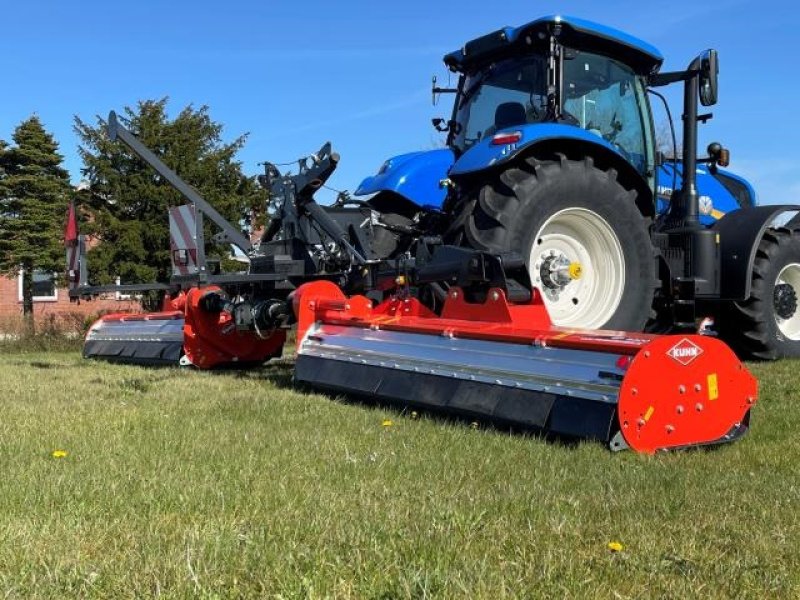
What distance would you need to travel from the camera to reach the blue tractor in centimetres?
545

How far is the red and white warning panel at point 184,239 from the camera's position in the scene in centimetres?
617

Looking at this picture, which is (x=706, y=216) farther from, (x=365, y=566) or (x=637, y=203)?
(x=365, y=566)

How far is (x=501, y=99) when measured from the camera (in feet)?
21.7

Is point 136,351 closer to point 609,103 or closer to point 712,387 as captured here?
point 609,103

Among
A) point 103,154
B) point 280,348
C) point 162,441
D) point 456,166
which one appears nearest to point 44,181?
point 103,154

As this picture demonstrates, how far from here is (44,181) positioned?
16.4m

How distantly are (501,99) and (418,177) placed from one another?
50.6 inches

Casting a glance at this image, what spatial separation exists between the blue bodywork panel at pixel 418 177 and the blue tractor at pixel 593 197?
1cm

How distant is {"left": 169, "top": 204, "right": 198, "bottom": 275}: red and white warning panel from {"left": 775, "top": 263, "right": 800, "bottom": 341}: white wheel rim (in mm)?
5800

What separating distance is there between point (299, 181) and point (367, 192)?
1291mm

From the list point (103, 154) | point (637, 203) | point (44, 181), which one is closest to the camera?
point (637, 203)

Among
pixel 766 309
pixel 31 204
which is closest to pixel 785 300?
pixel 766 309

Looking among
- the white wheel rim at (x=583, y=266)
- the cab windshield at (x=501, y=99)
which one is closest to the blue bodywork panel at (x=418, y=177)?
the cab windshield at (x=501, y=99)

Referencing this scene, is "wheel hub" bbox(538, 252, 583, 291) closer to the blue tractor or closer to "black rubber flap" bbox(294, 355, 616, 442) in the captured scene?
the blue tractor
